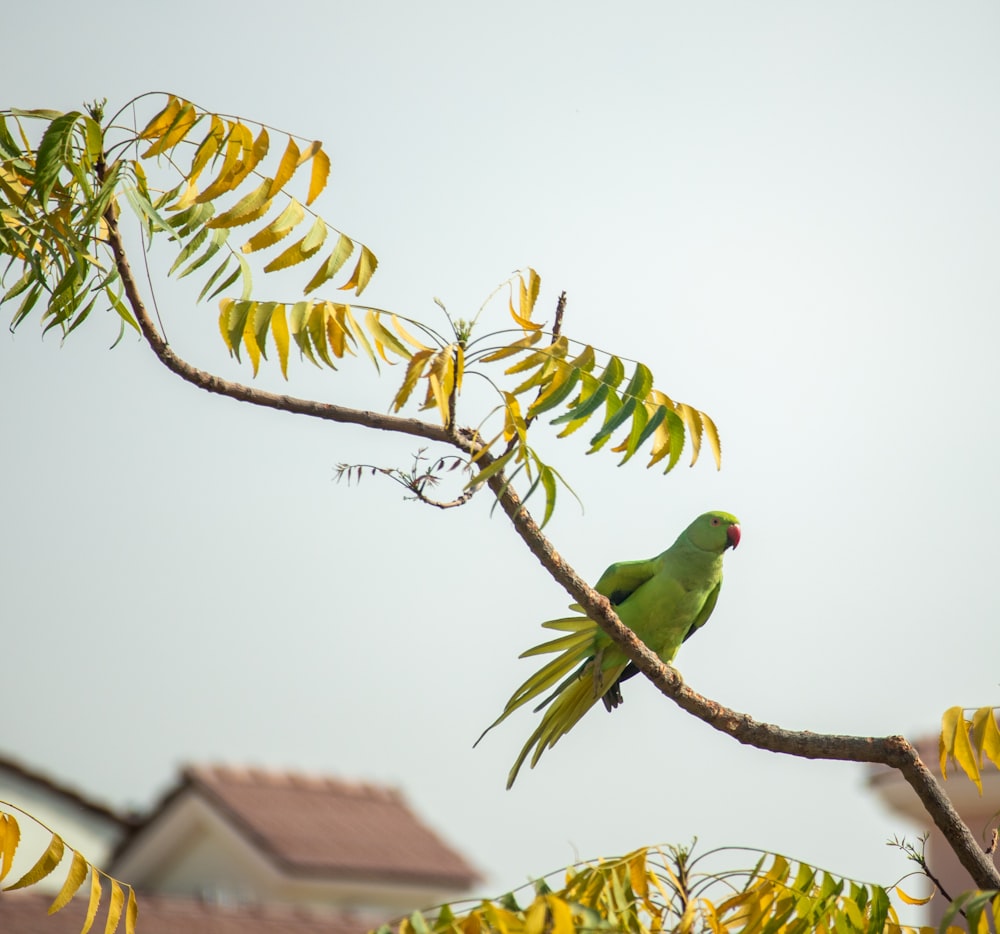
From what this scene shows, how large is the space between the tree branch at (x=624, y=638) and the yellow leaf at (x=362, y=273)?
33cm

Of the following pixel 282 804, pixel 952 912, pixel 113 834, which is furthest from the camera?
pixel 113 834

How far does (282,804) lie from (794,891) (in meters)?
13.0

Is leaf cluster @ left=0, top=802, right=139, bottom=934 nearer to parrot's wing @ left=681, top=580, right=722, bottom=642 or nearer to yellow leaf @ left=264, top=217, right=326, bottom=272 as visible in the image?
yellow leaf @ left=264, top=217, right=326, bottom=272

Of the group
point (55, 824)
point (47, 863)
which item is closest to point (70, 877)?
point (47, 863)

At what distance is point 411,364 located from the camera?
248 centimetres

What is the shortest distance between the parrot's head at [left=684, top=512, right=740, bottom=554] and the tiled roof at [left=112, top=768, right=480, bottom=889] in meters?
10.3

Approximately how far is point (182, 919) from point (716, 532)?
25.7 feet

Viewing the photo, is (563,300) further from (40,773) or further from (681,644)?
(40,773)

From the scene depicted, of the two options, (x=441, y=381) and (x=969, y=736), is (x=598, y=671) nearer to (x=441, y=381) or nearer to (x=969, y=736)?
(x=969, y=736)

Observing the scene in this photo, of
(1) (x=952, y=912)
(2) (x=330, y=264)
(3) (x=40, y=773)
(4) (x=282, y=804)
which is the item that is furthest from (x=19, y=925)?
(1) (x=952, y=912)

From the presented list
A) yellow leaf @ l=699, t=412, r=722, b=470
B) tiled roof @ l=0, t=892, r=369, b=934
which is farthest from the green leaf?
tiled roof @ l=0, t=892, r=369, b=934

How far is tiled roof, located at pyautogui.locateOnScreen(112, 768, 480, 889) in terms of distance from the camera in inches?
534

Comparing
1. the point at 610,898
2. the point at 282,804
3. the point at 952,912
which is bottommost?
the point at 282,804

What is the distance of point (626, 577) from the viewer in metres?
4.47
